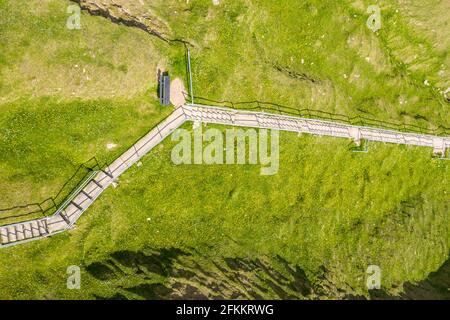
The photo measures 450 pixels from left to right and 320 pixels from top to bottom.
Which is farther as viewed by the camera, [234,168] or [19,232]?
[234,168]

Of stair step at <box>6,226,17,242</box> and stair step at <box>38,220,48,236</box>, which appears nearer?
→ stair step at <box>6,226,17,242</box>

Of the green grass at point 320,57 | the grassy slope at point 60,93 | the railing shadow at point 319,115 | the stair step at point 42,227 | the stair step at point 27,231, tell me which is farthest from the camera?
the railing shadow at point 319,115

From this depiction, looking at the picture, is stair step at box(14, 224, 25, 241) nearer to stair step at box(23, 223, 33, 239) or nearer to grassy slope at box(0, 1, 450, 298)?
stair step at box(23, 223, 33, 239)

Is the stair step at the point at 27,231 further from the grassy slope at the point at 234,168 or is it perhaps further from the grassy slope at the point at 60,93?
the grassy slope at the point at 60,93

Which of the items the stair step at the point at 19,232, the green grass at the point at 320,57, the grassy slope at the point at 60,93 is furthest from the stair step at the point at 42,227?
the green grass at the point at 320,57

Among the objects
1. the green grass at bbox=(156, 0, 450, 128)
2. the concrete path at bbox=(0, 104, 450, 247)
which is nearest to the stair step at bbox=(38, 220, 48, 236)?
the concrete path at bbox=(0, 104, 450, 247)

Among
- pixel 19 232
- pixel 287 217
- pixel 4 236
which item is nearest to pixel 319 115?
pixel 287 217

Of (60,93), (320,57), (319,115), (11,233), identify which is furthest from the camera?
(320,57)

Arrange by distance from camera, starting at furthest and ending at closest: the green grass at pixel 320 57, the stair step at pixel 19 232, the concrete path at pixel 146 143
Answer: the green grass at pixel 320 57
the concrete path at pixel 146 143
the stair step at pixel 19 232

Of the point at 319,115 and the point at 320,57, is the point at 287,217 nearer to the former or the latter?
the point at 319,115

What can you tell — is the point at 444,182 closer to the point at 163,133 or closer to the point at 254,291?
the point at 254,291

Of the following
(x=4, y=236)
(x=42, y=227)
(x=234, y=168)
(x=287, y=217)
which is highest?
(x=234, y=168)
